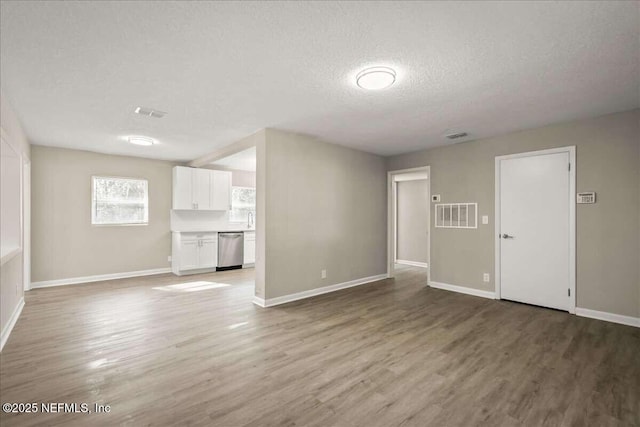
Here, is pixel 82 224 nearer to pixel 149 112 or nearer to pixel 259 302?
pixel 149 112

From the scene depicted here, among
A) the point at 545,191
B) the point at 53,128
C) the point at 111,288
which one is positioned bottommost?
the point at 111,288

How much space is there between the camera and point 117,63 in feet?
7.93

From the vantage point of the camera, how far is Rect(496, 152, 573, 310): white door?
3936 mm

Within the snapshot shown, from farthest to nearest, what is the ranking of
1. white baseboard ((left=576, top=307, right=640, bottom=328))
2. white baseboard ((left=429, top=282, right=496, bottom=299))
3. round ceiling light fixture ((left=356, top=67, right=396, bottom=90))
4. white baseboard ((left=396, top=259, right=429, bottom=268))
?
white baseboard ((left=396, top=259, right=429, bottom=268))
white baseboard ((left=429, top=282, right=496, bottom=299))
white baseboard ((left=576, top=307, right=640, bottom=328))
round ceiling light fixture ((left=356, top=67, right=396, bottom=90))

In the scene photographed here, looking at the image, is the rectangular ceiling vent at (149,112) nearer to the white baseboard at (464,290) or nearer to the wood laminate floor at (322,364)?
the wood laminate floor at (322,364)

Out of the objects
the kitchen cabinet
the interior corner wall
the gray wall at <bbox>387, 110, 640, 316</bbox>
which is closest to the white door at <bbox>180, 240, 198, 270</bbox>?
the kitchen cabinet

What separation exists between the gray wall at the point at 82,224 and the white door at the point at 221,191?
100 centimetres

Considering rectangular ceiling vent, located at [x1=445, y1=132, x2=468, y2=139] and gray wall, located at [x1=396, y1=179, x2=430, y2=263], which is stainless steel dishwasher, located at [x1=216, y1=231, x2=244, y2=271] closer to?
→ gray wall, located at [x1=396, y1=179, x2=430, y2=263]

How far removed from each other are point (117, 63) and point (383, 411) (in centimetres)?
322

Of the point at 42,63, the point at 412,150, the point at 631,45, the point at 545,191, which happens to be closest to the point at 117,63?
the point at 42,63

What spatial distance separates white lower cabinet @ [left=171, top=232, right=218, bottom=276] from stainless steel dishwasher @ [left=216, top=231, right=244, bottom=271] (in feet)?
0.40

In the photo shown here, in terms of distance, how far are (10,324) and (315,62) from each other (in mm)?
4206

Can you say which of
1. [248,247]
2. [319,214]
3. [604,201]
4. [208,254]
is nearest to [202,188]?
[208,254]

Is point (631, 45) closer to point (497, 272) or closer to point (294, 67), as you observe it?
point (294, 67)
